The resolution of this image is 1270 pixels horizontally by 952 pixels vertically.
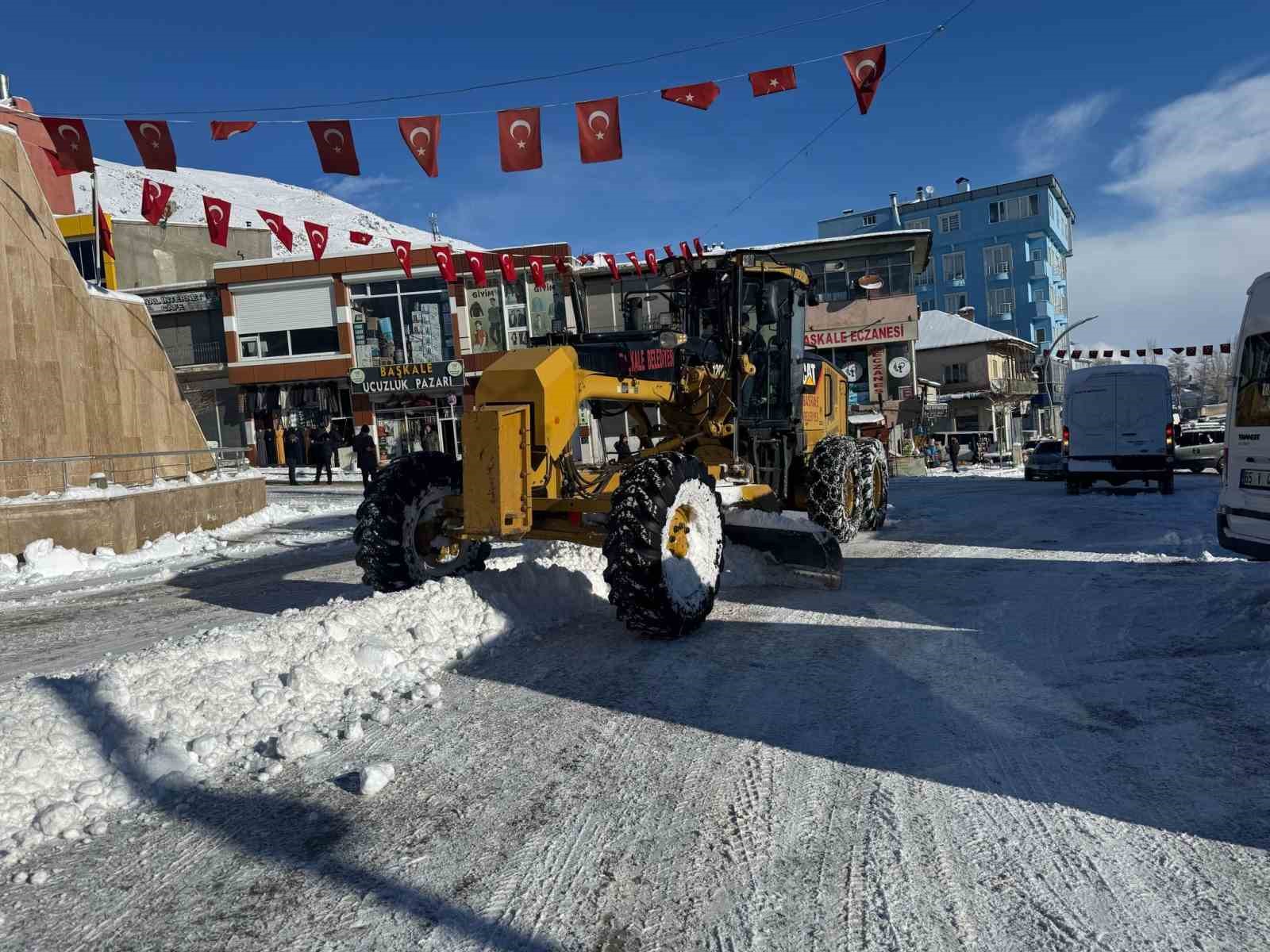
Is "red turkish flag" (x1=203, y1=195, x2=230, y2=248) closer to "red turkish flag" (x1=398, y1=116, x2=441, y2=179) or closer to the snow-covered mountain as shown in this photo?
"red turkish flag" (x1=398, y1=116, x2=441, y2=179)

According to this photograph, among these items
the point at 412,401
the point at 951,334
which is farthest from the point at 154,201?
the point at 951,334

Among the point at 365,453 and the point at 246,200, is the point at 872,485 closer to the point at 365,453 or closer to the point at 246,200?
the point at 365,453

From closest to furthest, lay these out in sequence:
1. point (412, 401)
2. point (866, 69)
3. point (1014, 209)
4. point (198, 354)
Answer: point (866, 69), point (412, 401), point (198, 354), point (1014, 209)

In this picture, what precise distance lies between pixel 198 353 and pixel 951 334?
37646 millimetres

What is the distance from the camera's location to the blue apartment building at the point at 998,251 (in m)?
60.4

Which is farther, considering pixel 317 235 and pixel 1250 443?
pixel 317 235

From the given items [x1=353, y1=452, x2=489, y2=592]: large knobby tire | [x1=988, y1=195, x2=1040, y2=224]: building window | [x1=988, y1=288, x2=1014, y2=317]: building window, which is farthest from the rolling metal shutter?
[x1=988, y1=195, x2=1040, y2=224]: building window

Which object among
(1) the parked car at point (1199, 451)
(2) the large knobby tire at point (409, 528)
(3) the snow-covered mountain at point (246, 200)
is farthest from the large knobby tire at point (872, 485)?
(3) the snow-covered mountain at point (246, 200)

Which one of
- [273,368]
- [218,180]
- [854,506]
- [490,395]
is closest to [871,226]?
[273,368]

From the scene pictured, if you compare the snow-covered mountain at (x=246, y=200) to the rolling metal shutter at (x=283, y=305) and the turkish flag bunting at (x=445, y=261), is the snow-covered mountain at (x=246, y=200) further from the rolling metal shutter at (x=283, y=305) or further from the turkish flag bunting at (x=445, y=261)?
the turkish flag bunting at (x=445, y=261)

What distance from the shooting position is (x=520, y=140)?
11.3m

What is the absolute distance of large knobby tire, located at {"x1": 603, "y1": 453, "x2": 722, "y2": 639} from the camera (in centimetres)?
523

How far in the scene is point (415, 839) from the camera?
10.0ft

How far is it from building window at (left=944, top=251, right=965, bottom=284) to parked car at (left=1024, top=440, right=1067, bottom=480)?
4586 cm
